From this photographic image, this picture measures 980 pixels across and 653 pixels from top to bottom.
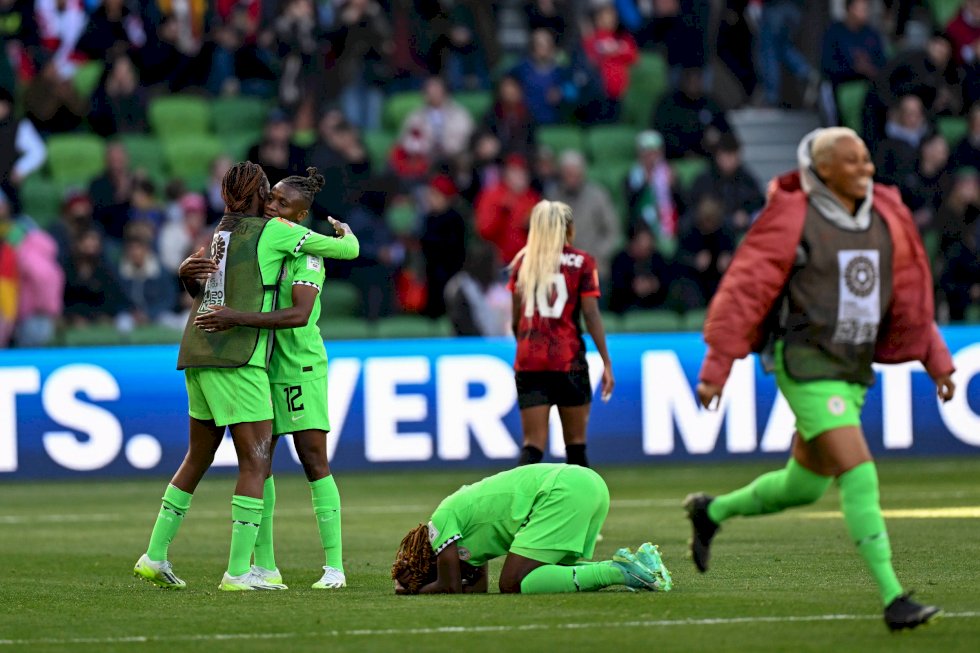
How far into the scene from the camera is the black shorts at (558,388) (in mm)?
12531

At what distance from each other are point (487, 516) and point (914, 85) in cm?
1462

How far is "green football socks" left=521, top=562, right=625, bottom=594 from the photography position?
920cm

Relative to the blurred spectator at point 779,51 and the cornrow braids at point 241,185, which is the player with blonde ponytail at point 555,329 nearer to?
the cornrow braids at point 241,185

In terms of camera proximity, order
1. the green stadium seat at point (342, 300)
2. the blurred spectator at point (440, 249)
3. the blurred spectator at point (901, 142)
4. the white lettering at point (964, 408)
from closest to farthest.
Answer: the white lettering at point (964, 408) → the blurred spectator at point (440, 249) → the green stadium seat at point (342, 300) → the blurred spectator at point (901, 142)

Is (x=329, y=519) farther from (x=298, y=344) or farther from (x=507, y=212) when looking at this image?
(x=507, y=212)

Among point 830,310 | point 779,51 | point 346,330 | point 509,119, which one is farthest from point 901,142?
point 830,310

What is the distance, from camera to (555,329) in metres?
12.6

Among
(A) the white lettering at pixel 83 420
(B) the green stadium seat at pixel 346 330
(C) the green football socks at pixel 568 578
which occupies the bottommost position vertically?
(A) the white lettering at pixel 83 420

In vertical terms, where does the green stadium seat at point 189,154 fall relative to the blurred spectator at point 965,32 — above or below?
below

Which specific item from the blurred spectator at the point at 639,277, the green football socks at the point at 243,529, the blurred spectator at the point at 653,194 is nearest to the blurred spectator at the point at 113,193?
the blurred spectator at the point at 639,277

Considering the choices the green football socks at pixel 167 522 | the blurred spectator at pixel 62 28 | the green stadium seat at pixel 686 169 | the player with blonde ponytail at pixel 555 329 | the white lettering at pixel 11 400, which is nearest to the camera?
the green football socks at pixel 167 522

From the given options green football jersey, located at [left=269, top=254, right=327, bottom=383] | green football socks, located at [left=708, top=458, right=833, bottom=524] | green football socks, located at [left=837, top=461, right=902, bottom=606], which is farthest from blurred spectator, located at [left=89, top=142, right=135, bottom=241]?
green football socks, located at [left=837, top=461, right=902, bottom=606]

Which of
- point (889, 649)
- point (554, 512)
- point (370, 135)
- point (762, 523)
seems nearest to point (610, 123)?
point (370, 135)

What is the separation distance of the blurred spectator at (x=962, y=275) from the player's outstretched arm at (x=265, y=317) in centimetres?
1179
